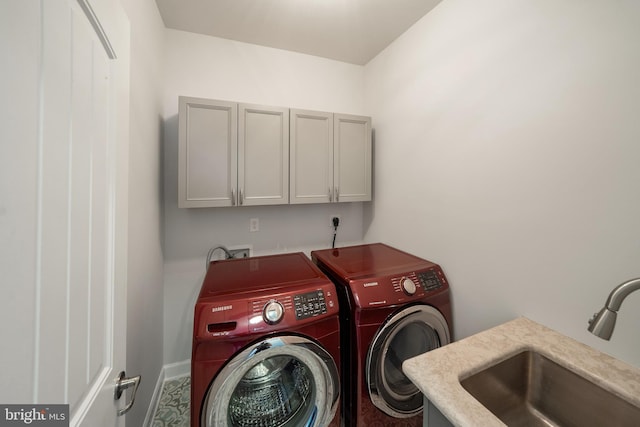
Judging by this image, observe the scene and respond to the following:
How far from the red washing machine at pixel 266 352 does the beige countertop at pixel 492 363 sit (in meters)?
0.49

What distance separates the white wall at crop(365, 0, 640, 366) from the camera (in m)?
0.90

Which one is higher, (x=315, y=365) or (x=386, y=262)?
(x=386, y=262)

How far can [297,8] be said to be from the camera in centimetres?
161

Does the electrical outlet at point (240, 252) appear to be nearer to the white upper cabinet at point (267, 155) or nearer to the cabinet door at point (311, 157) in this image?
the white upper cabinet at point (267, 155)

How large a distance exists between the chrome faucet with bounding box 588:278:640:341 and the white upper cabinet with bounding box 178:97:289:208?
5.45ft

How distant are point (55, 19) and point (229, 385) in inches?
50.5

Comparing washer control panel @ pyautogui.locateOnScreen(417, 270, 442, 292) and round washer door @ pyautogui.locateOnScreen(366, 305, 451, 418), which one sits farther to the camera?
washer control panel @ pyautogui.locateOnScreen(417, 270, 442, 292)

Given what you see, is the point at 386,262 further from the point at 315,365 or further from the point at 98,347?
the point at 98,347

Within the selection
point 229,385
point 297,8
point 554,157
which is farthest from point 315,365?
point 297,8

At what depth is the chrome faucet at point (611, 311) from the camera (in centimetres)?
66

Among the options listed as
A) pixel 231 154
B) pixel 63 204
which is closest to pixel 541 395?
pixel 63 204

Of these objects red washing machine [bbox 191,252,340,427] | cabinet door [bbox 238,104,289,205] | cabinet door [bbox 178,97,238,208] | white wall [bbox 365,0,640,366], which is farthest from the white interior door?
white wall [bbox 365,0,640,366]

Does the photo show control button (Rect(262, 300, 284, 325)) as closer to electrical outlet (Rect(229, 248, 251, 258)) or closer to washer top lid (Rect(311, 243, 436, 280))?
washer top lid (Rect(311, 243, 436, 280))

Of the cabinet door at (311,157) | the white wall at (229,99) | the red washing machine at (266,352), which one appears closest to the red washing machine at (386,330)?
the red washing machine at (266,352)
